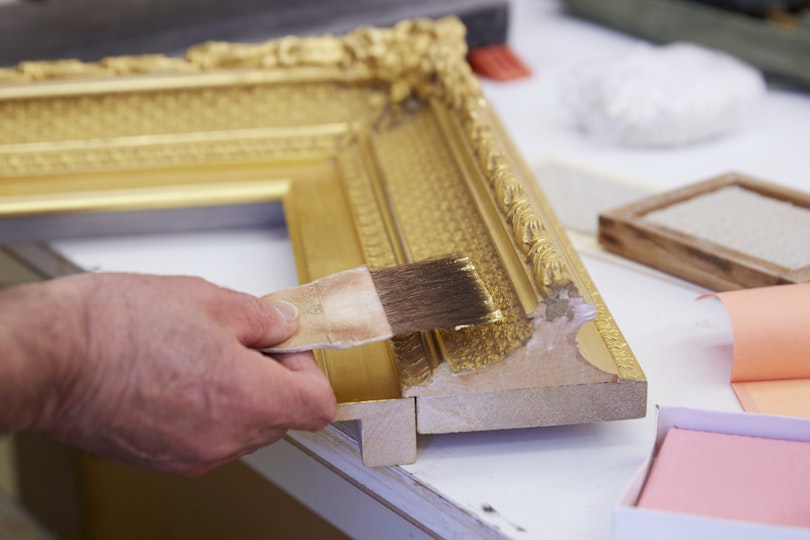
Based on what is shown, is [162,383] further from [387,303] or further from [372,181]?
[372,181]

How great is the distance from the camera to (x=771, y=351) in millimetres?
642

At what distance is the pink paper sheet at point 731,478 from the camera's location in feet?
1.62

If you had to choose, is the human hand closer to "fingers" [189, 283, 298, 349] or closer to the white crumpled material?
"fingers" [189, 283, 298, 349]

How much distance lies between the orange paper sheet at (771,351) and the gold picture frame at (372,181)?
4.3 inches

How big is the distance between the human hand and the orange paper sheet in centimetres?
32

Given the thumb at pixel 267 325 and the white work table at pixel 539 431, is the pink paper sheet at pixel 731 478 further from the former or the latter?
the thumb at pixel 267 325

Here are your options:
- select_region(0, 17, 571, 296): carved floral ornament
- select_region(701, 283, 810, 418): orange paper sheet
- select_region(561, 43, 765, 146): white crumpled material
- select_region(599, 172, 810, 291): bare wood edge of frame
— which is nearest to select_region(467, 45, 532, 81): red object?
select_region(561, 43, 765, 146): white crumpled material

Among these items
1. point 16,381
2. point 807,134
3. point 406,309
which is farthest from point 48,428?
point 807,134

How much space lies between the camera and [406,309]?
0.57 meters

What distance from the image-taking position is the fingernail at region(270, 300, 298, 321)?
0.58 metres

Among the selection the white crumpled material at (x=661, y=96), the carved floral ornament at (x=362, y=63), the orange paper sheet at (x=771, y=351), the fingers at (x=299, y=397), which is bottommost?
the orange paper sheet at (x=771, y=351)

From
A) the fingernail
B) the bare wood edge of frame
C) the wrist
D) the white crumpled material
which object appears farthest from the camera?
the white crumpled material

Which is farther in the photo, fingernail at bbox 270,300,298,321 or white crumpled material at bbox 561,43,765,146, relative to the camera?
white crumpled material at bbox 561,43,765,146

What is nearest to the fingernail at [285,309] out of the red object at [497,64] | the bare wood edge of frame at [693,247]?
the bare wood edge of frame at [693,247]
